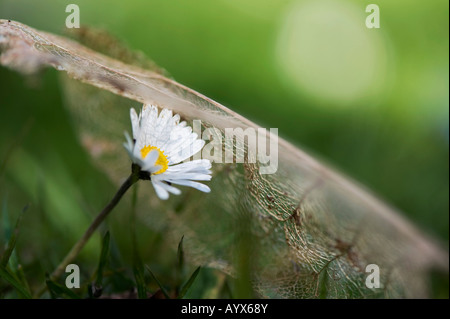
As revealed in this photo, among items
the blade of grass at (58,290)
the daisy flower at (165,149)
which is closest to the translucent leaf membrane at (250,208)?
the daisy flower at (165,149)

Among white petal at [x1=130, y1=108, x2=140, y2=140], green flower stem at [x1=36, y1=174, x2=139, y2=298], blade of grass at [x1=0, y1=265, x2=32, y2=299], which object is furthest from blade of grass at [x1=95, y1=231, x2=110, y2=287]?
white petal at [x1=130, y1=108, x2=140, y2=140]

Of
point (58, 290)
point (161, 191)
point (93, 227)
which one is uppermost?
point (161, 191)

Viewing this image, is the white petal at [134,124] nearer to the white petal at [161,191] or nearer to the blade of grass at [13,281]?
the white petal at [161,191]

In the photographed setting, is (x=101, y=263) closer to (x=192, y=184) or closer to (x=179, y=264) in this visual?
(x=179, y=264)

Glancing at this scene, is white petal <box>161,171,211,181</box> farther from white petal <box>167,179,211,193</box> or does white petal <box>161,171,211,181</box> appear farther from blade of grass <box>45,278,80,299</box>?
blade of grass <box>45,278,80,299</box>

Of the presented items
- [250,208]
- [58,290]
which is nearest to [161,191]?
[250,208]

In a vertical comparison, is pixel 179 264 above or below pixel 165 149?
below

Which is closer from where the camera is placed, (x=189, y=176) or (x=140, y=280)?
(x=189, y=176)
